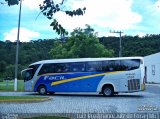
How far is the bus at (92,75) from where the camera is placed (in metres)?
22.2

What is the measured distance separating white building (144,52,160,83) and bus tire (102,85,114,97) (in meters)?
22.0

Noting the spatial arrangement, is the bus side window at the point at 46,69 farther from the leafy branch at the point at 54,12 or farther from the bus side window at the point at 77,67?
the leafy branch at the point at 54,12

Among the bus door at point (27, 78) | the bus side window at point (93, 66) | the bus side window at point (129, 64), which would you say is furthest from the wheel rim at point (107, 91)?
the bus door at point (27, 78)

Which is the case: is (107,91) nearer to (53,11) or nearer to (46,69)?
(46,69)

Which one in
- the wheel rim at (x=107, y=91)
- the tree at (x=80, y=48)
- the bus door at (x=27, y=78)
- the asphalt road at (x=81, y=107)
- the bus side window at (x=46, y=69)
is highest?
the tree at (x=80, y=48)

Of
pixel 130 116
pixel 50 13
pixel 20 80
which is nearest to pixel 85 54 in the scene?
pixel 20 80

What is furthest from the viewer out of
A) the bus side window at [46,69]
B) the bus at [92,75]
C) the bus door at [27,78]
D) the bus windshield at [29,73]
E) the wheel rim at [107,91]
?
the wheel rim at [107,91]

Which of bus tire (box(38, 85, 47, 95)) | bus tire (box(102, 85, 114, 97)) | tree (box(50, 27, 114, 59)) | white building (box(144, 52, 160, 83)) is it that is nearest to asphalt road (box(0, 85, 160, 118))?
bus tire (box(102, 85, 114, 97))

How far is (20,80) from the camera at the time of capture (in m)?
22.4

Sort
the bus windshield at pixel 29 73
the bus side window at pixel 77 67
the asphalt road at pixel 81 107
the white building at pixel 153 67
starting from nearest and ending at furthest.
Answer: the asphalt road at pixel 81 107
the bus windshield at pixel 29 73
the bus side window at pixel 77 67
the white building at pixel 153 67

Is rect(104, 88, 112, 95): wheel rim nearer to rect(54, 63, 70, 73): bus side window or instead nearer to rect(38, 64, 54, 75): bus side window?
rect(54, 63, 70, 73): bus side window

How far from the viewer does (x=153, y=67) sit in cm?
4747

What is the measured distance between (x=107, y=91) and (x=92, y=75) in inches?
50.8

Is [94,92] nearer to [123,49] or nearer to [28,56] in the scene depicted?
[123,49]
